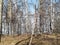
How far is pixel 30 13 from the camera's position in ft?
10.8

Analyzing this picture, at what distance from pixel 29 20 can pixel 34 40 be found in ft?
1.40

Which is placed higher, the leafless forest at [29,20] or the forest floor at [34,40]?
the leafless forest at [29,20]

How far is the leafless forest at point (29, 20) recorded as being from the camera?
3178 millimetres

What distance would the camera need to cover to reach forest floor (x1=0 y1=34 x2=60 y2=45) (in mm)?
3041

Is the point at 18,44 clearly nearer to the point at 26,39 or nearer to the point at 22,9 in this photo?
the point at 26,39

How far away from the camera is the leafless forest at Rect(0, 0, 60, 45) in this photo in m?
3.18

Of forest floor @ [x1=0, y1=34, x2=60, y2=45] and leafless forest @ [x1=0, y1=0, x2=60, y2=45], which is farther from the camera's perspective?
leafless forest @ [x1=0, y1=0, x2=60, y2=45]

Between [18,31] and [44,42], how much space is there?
1.90 ft

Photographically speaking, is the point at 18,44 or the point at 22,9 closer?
the point at 18,44

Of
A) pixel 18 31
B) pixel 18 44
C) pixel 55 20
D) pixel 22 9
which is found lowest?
pixel 18 44

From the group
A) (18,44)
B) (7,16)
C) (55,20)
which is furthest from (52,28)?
(7,16)

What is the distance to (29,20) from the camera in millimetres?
3254

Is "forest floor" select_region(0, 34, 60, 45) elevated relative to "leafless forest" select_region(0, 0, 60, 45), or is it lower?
lower

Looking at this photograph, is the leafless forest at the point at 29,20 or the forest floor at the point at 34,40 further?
the leafless forest at the point at 29,20
